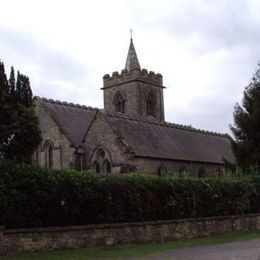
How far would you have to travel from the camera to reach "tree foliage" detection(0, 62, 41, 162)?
19062 millimetres

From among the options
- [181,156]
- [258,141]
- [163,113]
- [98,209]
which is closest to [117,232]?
[98,209]

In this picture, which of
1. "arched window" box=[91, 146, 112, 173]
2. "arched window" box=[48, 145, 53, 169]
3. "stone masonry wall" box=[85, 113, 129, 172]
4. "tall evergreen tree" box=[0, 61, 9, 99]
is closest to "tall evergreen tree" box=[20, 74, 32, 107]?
"tall evergreen tree" box=[0, 61, 9, 99]

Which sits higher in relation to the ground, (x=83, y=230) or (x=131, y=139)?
(x=131, y=139)

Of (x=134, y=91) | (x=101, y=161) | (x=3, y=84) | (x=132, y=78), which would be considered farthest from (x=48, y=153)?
(x=3, y=84)

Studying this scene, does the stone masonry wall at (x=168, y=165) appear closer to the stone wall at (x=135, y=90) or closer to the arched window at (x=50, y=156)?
the arched window at (x=50, y=156)

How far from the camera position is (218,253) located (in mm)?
17703

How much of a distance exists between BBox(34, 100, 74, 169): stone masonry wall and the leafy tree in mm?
12376

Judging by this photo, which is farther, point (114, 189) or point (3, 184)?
point (114, 189)

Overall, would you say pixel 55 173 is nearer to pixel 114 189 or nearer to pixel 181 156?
pixel 114 189

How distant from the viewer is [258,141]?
39.0 meters

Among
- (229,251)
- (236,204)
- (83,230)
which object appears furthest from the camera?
(236,204)

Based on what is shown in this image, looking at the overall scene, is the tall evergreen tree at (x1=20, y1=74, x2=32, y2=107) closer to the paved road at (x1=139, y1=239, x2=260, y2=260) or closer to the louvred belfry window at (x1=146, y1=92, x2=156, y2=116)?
the paved road at (x1=139, y1=239, x2=260, y2=260)

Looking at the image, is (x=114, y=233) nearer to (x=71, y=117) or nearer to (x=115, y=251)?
(x=115, y=251)

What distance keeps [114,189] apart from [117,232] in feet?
5.83
